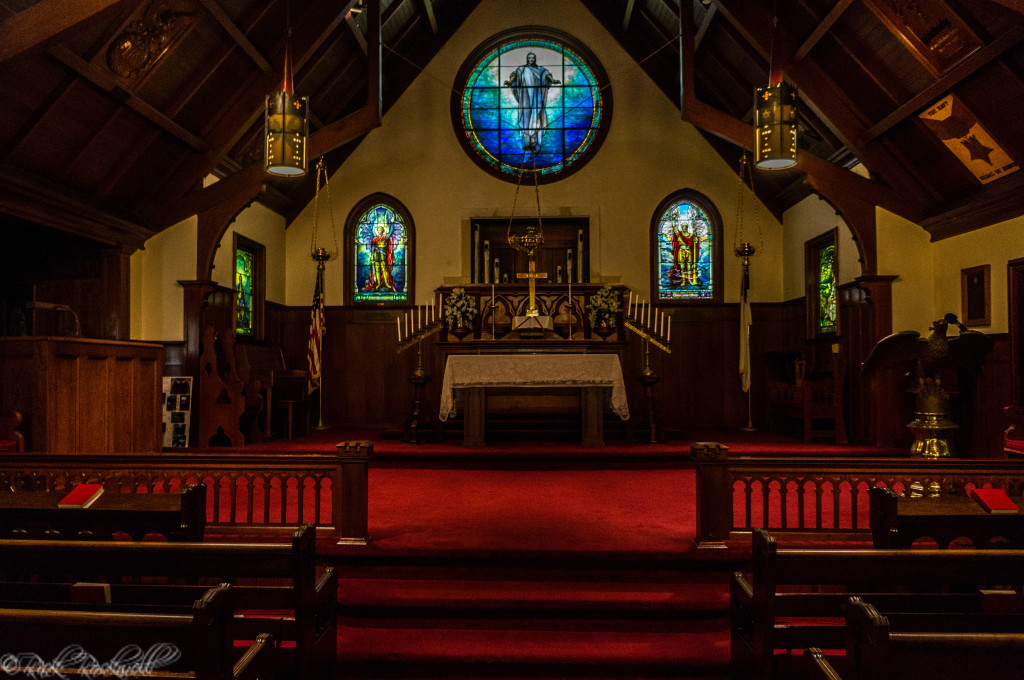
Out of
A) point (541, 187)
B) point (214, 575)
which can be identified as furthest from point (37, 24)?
point (541, 187)

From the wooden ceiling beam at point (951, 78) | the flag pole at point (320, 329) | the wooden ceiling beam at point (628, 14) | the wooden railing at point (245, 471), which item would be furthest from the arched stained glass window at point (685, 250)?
the wooden railing at point (245, 471)

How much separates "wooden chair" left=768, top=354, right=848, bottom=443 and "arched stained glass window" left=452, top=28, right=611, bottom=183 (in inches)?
178

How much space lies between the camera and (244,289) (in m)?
9.14


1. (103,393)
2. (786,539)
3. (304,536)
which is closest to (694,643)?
(786,539)

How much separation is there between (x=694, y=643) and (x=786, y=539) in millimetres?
888

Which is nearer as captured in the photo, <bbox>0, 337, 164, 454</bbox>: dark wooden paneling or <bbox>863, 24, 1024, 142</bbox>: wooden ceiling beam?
<bbox>863, 24, 1024, 142</bbox>: wooden ceiling beam

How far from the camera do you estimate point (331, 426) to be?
1009cm

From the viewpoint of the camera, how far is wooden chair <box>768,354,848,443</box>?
7.65 meters

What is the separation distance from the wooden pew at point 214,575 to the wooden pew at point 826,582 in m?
1.53

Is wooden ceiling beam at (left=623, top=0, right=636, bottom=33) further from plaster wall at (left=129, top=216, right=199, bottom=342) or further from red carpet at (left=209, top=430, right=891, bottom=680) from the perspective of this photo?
red carpet at (left=209, top=430, right=891, bottom=680)

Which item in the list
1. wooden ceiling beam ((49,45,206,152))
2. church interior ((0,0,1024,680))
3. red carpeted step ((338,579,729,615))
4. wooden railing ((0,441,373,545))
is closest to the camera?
church interior ((0,0,1024,680))

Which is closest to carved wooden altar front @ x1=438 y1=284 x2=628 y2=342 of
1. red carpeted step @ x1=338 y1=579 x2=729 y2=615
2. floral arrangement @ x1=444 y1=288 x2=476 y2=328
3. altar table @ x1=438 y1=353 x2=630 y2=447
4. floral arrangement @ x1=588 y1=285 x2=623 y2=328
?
floral arrangement @ x1=588 y1=285 x2=623 y2=328

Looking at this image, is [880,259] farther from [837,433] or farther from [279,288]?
[279,288]

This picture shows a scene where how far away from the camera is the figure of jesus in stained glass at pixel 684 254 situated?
33.4 ft
